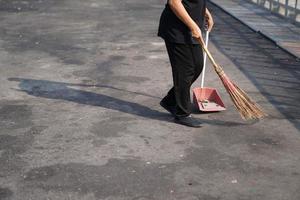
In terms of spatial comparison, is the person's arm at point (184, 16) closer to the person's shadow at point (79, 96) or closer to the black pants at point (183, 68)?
the black pants at point (183, 68)

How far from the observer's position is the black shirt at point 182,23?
5.68 metres

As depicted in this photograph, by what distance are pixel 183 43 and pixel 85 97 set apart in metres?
2.02

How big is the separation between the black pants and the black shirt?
8cm

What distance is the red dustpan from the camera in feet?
21.1

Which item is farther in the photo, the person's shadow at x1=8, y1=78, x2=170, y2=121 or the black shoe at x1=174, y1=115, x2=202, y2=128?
the person's shadow at x1=8, y1=78, x2=170, y2=121

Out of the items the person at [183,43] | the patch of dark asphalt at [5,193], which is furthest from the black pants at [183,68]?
the patch of dark asphalt at [5,193]

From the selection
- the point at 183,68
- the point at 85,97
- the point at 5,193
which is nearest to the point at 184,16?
the point at 183,68

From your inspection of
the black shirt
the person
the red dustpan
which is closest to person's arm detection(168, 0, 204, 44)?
the person

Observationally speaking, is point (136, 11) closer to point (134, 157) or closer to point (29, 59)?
point (29, 59)

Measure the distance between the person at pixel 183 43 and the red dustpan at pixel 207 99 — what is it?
0.37 metres

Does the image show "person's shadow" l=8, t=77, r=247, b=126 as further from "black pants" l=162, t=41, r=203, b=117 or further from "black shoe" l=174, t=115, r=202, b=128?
"black pants" l=162, t=41, r=203, b=117

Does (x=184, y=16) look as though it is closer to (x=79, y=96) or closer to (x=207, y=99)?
(x=207, y=99)

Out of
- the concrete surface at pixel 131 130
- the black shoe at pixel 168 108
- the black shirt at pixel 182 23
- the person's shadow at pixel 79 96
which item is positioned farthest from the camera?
the person's shadow at pixel 79 96

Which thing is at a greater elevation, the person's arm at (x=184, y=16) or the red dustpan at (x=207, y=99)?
the person's arm at (x=184, y=16)
